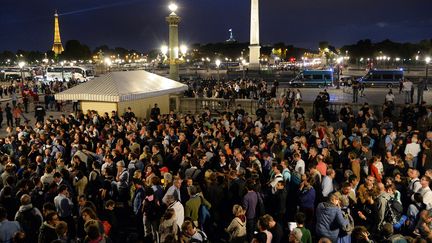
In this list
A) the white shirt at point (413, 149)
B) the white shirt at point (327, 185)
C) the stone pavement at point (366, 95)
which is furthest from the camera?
the stone pavement at point (366, 95)

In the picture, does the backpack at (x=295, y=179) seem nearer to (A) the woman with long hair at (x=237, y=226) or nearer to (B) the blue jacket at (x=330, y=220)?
(B) the blue jacket at (x=330, y=220)

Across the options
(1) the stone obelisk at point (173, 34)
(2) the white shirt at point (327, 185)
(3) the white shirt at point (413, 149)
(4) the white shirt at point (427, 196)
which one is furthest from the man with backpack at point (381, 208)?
(1) the stone obelisk at point (173, 34)

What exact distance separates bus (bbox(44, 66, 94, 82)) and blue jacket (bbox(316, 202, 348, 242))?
47727 millimetres

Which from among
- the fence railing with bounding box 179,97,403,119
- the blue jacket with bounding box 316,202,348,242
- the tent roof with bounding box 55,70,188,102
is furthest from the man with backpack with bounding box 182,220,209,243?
the fence railing with bounding box 179,97,403,119

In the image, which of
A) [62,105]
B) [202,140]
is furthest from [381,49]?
[202,140]

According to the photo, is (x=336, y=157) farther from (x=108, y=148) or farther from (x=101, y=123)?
(x=101, y=123)

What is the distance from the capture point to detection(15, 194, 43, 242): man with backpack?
721cm

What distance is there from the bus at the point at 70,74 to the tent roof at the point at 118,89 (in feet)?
101

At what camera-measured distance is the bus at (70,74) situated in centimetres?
5295

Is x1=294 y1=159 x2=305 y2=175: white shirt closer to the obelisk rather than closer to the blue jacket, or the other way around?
the blue jacket

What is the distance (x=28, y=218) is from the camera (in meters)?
7.24

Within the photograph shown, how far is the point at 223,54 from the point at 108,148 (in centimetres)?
16528

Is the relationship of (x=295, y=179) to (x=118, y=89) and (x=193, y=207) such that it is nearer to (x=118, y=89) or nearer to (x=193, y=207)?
Result: (x=193, y=207)

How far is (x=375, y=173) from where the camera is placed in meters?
9.15
